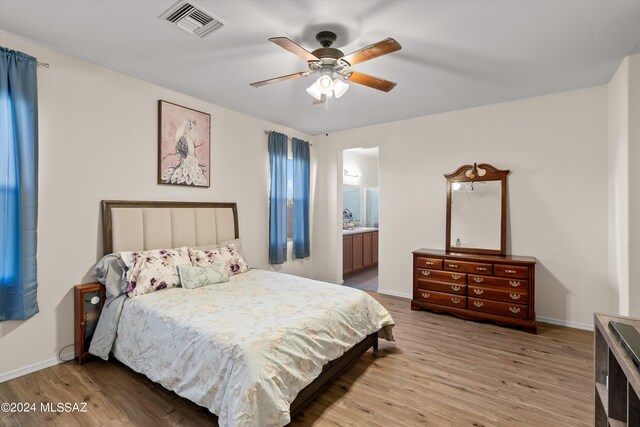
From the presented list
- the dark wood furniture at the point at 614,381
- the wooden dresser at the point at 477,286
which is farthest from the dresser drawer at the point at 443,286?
the dark wood furniture at the point at 614,381

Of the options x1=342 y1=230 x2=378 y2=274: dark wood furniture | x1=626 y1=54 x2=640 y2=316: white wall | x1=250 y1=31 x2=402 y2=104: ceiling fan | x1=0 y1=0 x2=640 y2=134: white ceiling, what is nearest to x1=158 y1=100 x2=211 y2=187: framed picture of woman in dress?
x1=0 y1=0 x2=640 y2=134: white ceiling

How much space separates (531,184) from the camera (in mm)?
3678

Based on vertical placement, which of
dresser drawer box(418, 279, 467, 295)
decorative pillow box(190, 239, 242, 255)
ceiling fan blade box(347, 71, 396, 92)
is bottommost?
dresser drawer box(418, 279, 467, 295)

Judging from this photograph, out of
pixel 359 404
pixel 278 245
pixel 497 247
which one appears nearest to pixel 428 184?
pixel 497 247

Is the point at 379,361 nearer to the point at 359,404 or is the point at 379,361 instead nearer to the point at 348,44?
the point at 359,404

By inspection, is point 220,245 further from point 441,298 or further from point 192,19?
point 441,298

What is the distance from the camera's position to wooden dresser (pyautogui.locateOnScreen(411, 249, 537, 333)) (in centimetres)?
332

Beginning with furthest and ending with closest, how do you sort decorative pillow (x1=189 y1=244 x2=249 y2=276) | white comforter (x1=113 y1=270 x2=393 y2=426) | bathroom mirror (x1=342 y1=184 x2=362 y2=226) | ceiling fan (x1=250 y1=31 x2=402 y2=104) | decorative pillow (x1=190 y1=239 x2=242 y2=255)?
1. bathroom mirror (x1=342 y1=184 x2=362 y2=226)
2. decorative pillow (x1=190 y1=239 x2=242 y2=255)
3. decorative pillow (x1=189 y1=244 x2=249 y2=276)
4. ceiling fan (x1=250 y1=31 x2=402 y2=104)
5. white comforter (x1=113 y1=270 x2=393 y2=426)

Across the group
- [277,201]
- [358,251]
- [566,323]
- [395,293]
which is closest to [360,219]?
[358,251]

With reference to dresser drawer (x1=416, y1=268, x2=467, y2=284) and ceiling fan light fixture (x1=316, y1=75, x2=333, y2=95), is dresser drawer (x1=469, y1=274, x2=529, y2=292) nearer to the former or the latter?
dresser drawer (x1=416, y1=268, x2=467, y2=284)

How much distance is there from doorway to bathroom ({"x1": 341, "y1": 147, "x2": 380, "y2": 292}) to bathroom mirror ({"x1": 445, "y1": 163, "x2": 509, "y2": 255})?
5.49 ft

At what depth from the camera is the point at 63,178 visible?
2.63 m

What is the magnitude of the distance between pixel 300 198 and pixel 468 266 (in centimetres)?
268

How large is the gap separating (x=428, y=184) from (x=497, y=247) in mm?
1217
